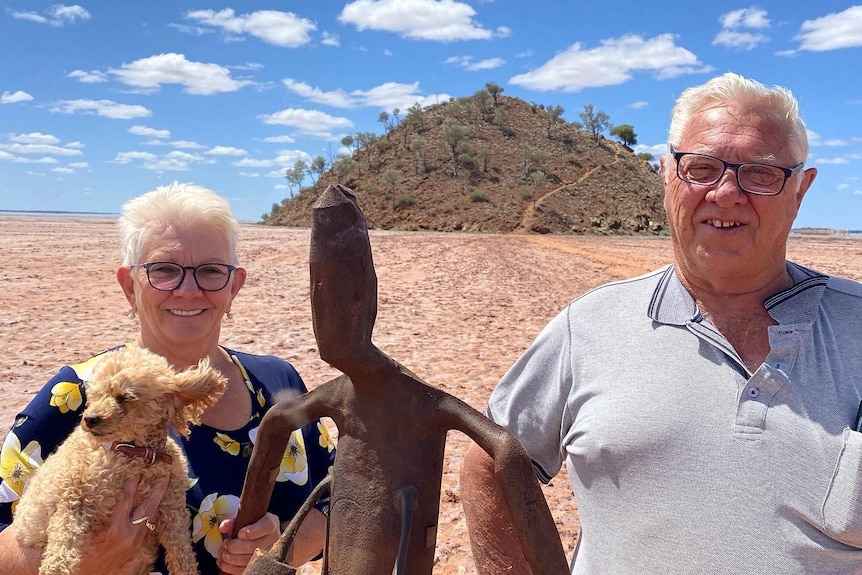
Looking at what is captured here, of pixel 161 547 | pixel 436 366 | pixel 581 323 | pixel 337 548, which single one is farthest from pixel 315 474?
pixel 436 366

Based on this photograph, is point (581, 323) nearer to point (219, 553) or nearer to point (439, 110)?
point (219, 553)

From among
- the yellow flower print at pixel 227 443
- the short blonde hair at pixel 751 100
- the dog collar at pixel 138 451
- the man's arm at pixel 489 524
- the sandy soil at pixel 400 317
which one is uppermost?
the short blonde hair at pixel 751 100

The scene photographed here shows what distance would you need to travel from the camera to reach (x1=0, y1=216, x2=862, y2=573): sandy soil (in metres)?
8.45

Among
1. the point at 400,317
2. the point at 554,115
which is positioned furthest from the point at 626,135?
the point at 400,317

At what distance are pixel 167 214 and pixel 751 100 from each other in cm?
231

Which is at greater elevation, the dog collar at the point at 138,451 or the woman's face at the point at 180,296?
the woman's face at the point at 180,296

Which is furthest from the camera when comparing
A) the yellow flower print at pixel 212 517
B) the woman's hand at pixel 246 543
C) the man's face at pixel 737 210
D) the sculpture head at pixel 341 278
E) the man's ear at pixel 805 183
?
the man's ear at pixel 805 183

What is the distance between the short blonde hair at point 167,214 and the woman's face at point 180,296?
0.09 ft

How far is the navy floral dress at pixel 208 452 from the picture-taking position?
2430 millimetres

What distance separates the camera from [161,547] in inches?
98.0

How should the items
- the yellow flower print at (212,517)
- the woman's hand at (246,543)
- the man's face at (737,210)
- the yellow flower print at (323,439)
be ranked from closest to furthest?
1. the woman's hand at (246,543)
2. the yellow flower print at (212,517)
3. the man's face at (737,210)
4. the yellow flower print at (323,439)

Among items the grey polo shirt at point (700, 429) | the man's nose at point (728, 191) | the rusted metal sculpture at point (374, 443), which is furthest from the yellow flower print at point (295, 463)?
the man's nose at point (728, 191)

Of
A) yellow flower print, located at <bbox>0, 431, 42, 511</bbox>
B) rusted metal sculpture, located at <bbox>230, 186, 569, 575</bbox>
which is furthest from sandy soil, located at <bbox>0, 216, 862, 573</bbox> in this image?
rusted metal sculpture, located at <bbox>230, 186, 569, 575</bbox>

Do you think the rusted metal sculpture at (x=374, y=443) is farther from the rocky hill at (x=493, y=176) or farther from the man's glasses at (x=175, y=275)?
the rocky hill at (x=493, y=176)
